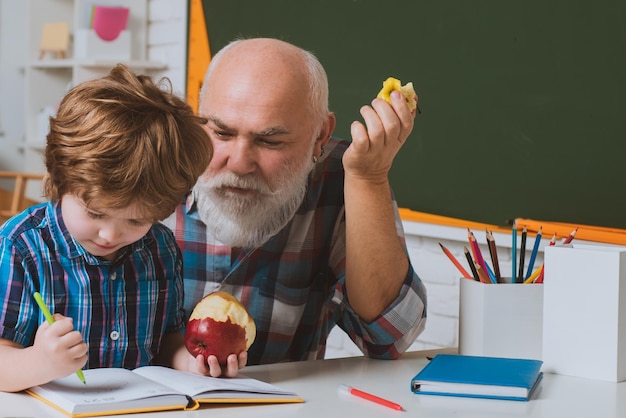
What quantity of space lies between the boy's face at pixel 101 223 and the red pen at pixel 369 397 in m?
0.37

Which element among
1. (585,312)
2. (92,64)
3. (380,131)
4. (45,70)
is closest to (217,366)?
(380,131)

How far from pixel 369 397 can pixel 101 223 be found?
1.48 feet

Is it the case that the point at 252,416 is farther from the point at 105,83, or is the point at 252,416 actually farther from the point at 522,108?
the point at 522,108

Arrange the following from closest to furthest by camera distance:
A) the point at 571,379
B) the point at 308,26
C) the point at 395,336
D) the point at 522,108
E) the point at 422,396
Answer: the point at 422,396 < the point at 571,379 < the point at 395,336 < the point at 522,108 < the point at 308,26

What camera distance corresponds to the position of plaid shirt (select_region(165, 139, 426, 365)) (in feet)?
5.88

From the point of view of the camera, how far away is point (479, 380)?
1.33 m

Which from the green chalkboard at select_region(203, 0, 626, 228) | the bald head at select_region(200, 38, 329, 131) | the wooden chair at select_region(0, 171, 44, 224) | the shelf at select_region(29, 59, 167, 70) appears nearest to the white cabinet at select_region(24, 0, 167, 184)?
the shelf at select_region(29, 59, 167, 70)

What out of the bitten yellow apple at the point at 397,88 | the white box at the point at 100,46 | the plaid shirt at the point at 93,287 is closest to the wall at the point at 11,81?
the white box at the point at 100,46

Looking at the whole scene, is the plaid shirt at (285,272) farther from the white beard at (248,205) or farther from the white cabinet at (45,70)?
the white cabinet at (45,70)

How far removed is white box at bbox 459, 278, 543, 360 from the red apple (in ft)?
1.33

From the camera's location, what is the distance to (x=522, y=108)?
7.67ft

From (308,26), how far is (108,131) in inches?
68.0

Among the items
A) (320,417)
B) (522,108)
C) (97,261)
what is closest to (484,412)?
(320,417)

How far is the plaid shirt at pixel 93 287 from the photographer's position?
4.40ft
